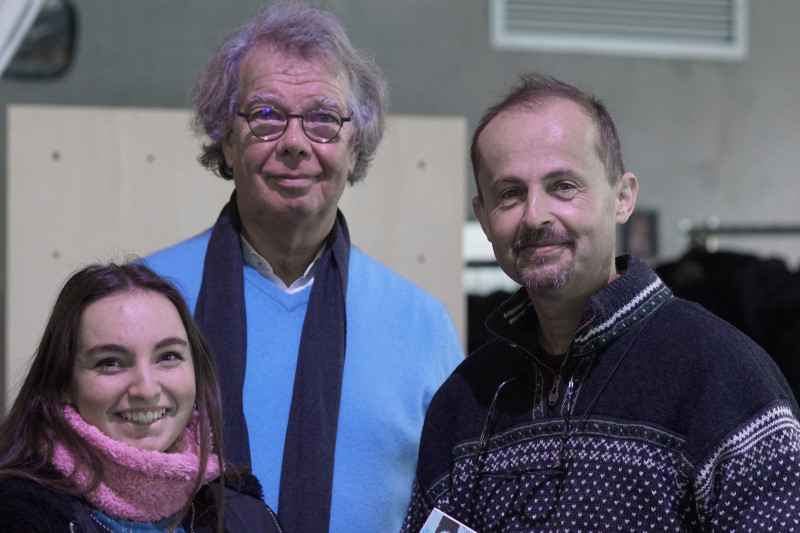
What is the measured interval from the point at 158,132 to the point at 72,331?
1477 millimetres

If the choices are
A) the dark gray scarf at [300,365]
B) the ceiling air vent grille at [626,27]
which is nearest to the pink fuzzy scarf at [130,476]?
the dark gray scarf at [300,365]

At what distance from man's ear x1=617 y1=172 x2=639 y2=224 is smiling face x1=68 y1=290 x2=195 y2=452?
28.0 inches

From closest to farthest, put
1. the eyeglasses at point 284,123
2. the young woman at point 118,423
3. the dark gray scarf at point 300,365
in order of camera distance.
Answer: the young woman at point 118,423 → the dark gray scarf at point 300,365 → the eyeglasses at point 284,123

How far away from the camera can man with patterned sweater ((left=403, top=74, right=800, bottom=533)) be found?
128cm

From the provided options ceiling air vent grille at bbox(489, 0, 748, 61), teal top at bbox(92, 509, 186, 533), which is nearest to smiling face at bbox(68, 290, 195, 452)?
teal top at bbox(92, 509, 186, 533)

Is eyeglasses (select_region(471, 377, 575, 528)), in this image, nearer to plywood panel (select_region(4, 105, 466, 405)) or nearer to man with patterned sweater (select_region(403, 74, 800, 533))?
man with patterned sweater (select_region(403, 74, 800, 533))

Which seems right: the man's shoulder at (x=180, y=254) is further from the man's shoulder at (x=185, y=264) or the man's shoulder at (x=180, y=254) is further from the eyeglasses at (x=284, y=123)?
the eyeglasses at (x=284, y=123)

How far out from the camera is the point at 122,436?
145 centimetres

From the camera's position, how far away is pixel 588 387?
56.9 inches

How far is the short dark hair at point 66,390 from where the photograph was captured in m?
1.41

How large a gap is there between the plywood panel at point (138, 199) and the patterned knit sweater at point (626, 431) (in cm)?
139

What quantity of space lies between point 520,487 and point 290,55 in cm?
98

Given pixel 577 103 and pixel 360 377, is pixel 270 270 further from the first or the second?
pixel 577 103

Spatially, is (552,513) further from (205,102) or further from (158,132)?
(158,132)
